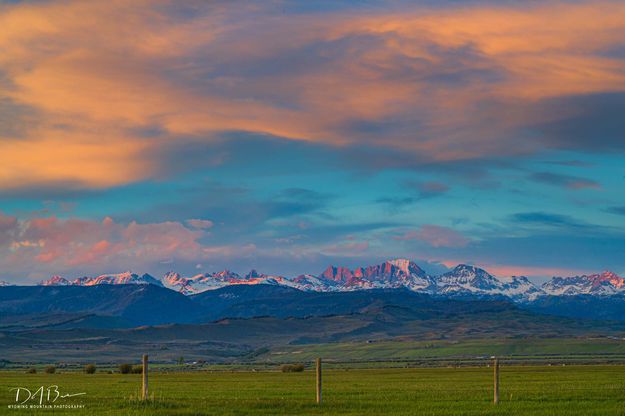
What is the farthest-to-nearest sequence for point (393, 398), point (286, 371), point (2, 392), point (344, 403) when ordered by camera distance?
point (286, 371), point (2, 392), point (393, 398), point (344, 403)

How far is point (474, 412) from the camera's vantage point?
1539 inches

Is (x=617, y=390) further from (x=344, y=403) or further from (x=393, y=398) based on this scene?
(x=344, y=403)

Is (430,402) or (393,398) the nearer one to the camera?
(430,402)

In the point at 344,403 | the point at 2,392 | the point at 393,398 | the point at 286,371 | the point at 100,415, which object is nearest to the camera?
the point at 100,415

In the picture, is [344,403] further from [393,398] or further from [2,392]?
[2,392]

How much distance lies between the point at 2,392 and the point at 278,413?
23.1 meters

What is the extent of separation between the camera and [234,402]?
44.8 m

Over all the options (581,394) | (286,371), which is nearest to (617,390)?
(581,394)

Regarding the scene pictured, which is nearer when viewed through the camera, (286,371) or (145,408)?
(145,408)

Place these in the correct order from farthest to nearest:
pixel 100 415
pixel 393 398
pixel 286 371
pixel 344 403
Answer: pixel 286 371 < pixel 393 398 < pixel 344 403 < pixel 100 415

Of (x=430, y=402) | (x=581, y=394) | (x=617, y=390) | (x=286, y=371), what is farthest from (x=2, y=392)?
(x=286, y=371)

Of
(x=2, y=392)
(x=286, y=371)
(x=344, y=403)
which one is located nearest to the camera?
(x=344, y=403)

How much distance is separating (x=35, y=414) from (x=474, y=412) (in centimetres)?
1965

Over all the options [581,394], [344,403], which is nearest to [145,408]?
[344,403]
